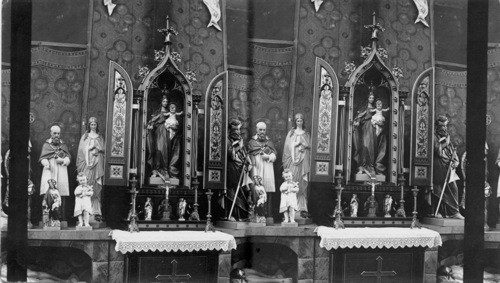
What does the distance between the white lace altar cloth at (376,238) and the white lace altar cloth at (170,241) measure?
897mm

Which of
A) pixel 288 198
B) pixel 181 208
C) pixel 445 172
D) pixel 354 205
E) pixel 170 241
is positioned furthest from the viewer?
pixel 445 172

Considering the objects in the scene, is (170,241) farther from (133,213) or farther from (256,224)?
(256,224)

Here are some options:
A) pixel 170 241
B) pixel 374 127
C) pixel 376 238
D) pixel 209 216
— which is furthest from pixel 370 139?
pixel 170 241

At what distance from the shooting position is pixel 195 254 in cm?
589

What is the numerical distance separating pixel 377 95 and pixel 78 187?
2923 millimetres

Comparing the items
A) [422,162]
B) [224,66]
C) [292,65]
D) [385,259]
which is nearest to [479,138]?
[422,162]

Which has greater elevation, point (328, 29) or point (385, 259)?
point (328, 29)

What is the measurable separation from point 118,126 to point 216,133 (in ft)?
2.89

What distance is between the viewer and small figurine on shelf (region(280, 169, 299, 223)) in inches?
241

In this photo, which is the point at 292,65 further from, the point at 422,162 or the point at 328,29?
the point at 422,162

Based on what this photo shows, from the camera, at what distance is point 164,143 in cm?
595

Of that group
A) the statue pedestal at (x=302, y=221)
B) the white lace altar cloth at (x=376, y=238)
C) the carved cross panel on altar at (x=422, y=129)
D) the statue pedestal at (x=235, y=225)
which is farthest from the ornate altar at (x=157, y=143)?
the carved cross panel on altar at (x=422, y=129)

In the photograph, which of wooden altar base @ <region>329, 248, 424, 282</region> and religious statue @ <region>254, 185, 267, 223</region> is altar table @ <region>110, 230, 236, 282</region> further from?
wooden altar base @ <region>329, 248, 424, 282</region>

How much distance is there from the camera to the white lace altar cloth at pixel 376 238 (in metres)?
6.08
